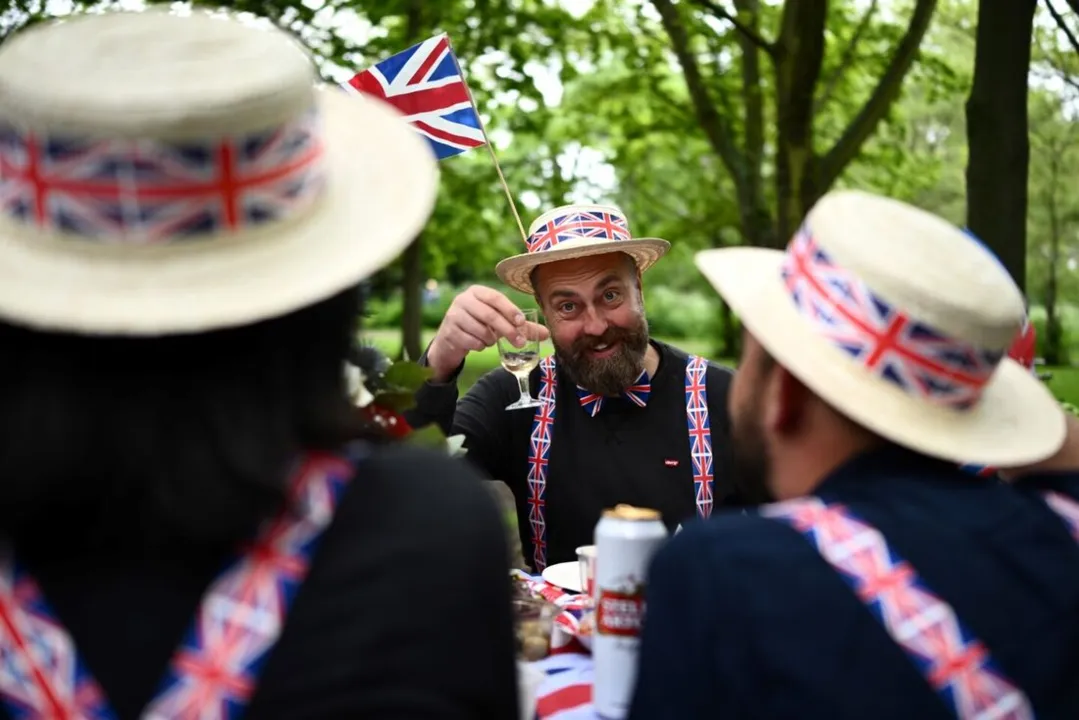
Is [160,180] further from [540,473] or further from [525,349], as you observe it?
[540,473]

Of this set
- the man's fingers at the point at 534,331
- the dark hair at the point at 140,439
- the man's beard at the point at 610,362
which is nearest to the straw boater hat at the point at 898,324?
the dark hair at the point at 140,439

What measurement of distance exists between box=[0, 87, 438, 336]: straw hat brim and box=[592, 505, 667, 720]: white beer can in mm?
750

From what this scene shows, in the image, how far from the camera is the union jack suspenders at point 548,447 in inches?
153

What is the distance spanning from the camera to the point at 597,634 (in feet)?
6.50

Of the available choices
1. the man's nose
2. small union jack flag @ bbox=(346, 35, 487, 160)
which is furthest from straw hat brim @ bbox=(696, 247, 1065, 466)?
small union jack flag @ bbox=(346, 35, 487, 160)

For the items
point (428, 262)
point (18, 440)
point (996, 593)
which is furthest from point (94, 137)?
point (428, 262)

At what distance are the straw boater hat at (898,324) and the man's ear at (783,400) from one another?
4 cm

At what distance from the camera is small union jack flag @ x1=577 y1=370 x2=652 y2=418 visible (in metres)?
4.06

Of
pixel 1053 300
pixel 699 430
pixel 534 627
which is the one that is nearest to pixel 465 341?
pixel 699 430

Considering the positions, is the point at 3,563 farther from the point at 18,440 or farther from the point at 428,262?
the point at 428,262

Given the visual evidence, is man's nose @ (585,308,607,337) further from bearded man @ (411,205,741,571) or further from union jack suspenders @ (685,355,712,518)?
union jack suspenders @ (685,355,712,518)

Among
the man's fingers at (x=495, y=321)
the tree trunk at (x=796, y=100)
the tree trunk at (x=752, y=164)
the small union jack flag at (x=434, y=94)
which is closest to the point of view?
the man's fingers at (x=495, y=321)

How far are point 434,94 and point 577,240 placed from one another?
94 centimetres

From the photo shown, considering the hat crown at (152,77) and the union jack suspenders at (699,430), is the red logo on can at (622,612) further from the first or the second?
the union jack suspenders at (699,430)
